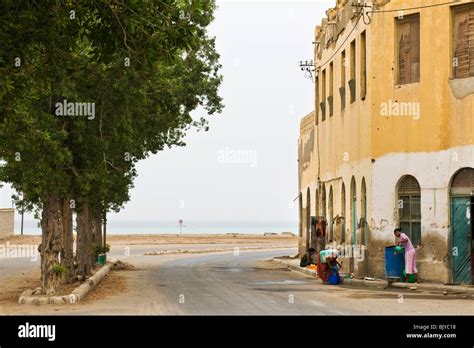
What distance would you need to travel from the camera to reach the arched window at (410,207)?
2781cm

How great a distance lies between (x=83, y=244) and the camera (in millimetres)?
32125

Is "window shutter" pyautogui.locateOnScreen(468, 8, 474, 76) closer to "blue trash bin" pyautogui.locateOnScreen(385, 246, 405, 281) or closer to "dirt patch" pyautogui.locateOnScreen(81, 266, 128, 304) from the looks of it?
"blue trash bin" pyautogui.locateOnScreen(385, 246, 405, 281)

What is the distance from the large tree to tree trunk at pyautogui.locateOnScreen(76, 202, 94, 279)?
5 cm

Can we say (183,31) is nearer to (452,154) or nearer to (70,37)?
(70,37)

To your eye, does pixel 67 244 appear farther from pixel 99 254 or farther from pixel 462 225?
pixel 462 225

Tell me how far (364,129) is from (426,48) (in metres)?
3.64

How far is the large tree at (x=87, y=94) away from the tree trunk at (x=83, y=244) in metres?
0.05

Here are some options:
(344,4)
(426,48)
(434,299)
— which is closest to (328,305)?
(434,299)

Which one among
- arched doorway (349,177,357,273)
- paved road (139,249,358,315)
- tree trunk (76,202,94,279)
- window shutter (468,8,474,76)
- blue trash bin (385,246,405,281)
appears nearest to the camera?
paved road (139,249,358,315)

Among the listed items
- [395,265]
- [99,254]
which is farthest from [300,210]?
[395,265]

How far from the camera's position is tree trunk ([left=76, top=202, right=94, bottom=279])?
31089 mm

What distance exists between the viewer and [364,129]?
2984cm

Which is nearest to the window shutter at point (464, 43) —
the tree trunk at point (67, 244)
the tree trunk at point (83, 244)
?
the tree trunk at point (67, 244)

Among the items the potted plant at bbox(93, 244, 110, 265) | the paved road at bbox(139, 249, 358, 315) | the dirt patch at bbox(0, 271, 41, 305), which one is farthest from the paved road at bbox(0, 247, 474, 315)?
the potted plant at bbox(93, 244, 110, 265)
